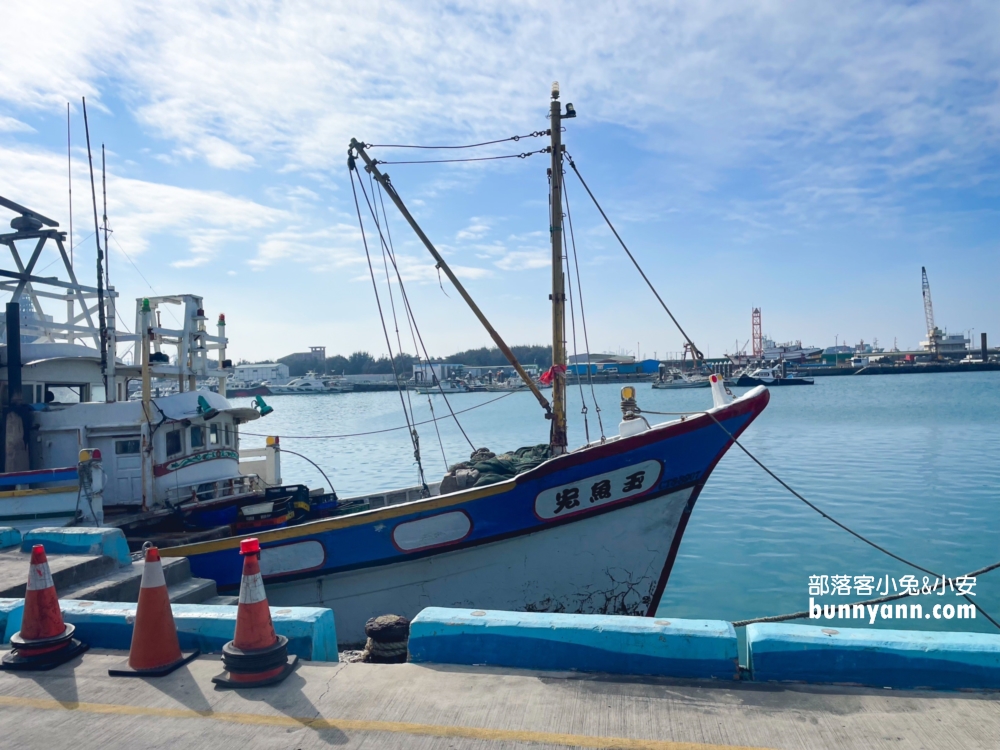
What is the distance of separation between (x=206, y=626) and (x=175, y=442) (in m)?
6.42

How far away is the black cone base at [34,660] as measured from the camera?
468 centimetres

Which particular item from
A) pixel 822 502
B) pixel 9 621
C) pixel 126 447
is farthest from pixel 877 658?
pixel 822 502

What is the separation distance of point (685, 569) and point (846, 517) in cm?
594

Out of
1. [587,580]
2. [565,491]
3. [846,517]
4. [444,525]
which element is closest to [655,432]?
[565,491]

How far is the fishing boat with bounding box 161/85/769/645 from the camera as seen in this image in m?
8.32

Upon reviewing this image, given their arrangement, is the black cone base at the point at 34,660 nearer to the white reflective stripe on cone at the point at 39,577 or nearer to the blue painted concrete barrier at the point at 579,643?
the white reflective stripe on cone at the point at 39,577

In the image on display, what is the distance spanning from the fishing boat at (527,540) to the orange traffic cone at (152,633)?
3716 millimetres

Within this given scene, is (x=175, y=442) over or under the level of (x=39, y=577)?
over

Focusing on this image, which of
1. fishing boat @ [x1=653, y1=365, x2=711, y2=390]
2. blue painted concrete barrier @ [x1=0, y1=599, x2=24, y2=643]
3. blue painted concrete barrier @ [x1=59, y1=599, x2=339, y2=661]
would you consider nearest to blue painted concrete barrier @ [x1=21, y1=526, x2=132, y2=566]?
blue painted concrete barrier @ [x1=0, y1=599, x2=24, y2=643]

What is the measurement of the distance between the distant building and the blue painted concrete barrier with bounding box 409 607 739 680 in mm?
137704

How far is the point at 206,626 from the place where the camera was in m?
4.97

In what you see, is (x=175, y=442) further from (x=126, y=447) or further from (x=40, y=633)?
(x=40, y=633)

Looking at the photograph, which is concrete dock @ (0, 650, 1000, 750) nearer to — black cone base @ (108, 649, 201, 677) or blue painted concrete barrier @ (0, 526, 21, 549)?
black cone base @ (108, 649, 201, 677)

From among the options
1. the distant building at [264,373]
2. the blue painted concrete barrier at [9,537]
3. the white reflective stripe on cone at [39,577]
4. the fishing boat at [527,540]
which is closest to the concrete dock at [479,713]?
the white reflective stripe on cone at [39,577]
